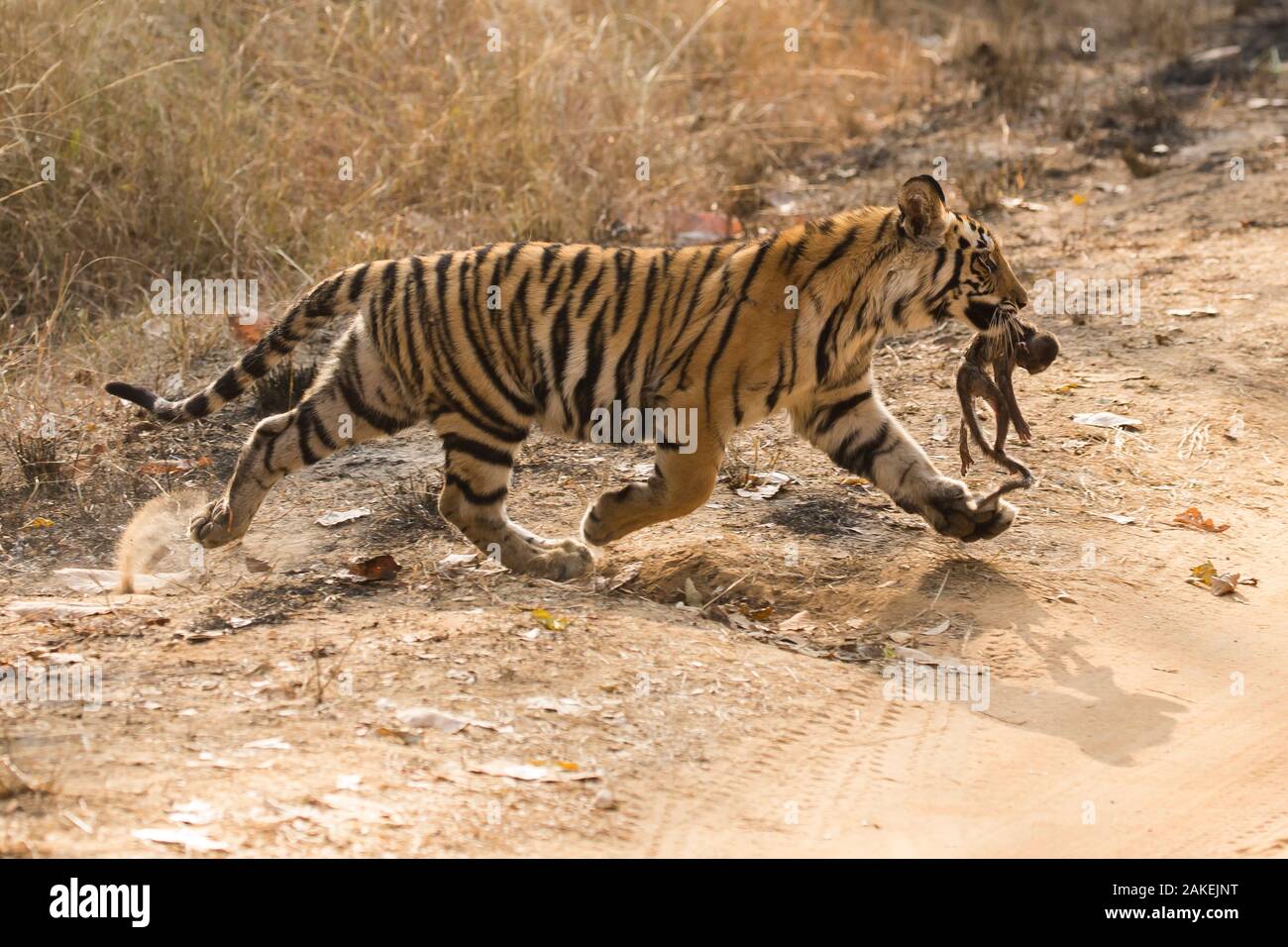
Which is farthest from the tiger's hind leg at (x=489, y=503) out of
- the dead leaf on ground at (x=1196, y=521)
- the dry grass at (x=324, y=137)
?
the dry grass at (x=324, y=137)

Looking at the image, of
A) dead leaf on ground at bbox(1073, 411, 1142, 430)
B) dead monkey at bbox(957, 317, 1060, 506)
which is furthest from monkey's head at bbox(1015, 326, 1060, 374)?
dead leaf on ground at bbox(1073, 411, 1142, 430)

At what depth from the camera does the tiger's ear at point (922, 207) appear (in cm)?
500

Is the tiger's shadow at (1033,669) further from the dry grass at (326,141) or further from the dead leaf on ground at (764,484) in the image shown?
the dry grass at (326,141)

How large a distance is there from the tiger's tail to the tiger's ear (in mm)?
1813

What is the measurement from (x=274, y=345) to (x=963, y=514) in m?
2.41

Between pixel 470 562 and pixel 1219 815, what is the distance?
2535mm

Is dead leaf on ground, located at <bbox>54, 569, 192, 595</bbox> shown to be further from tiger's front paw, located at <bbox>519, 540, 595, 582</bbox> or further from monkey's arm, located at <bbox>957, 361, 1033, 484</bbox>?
monkey's arm, located at <bbox>957, 361, 1033, 484</bbox>

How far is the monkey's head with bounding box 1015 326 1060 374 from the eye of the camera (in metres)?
5.21

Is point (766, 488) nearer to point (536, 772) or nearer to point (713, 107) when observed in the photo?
point (536, 772)

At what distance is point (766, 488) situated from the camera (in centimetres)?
586

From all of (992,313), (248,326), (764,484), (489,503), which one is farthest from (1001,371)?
(248,326)

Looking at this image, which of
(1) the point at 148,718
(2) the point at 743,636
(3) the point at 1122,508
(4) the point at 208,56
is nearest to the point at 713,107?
(4) the point at 208,56

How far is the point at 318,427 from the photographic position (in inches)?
204

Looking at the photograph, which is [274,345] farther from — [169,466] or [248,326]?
[248,326]
